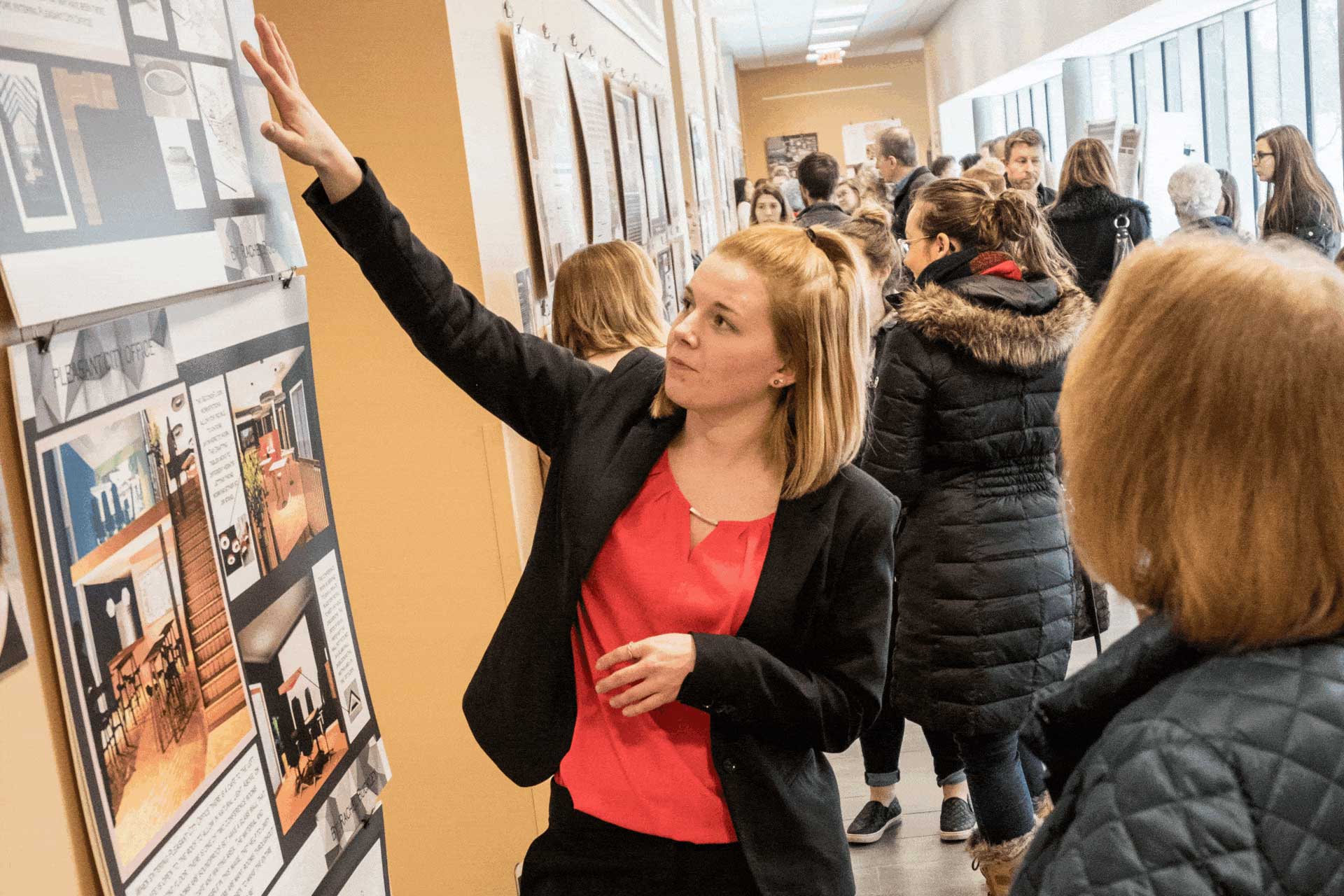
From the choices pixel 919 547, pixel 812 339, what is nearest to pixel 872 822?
pixel 919 547

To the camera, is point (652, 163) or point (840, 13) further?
point (840, 13)

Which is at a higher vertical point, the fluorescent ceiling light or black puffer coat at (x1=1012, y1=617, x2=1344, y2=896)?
the fluorescent ceiling light

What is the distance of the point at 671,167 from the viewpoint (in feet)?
22.8

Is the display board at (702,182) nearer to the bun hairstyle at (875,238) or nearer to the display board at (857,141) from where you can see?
the bun hairstyle at (875,238)

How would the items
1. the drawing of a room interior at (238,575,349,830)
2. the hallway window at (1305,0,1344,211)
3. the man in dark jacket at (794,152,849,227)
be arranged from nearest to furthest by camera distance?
the drawing of a room interior at (238,575,349,830), the man in dark jacket at (794,152,849,227), the hallway window at (1305,0,1344,211)

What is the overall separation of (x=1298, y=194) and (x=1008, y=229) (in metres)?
3.71

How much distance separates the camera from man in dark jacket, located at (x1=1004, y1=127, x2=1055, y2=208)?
6176 mm

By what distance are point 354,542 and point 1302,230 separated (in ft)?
16.1

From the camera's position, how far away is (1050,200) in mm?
6594

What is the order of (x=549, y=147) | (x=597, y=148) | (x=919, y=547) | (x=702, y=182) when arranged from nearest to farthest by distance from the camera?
(x=919, y=547), (x=549, y=147), (x=597, y=148), (x=702, y=182)

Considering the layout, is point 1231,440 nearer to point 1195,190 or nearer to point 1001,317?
Result: point 1001,317

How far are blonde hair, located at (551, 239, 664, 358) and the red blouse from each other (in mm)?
1383

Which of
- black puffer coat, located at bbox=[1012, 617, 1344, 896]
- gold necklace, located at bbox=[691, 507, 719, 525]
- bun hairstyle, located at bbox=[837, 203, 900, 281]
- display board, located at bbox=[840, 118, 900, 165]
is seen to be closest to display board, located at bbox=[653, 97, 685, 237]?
Result: bun hairstyle, located at bbox=[837, 203, 900, 281]

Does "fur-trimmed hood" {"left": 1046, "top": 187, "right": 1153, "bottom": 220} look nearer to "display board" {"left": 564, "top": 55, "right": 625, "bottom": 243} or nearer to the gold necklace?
"display board" {"left": 564, "top": 55, "right": 625, "bottom": 243}
